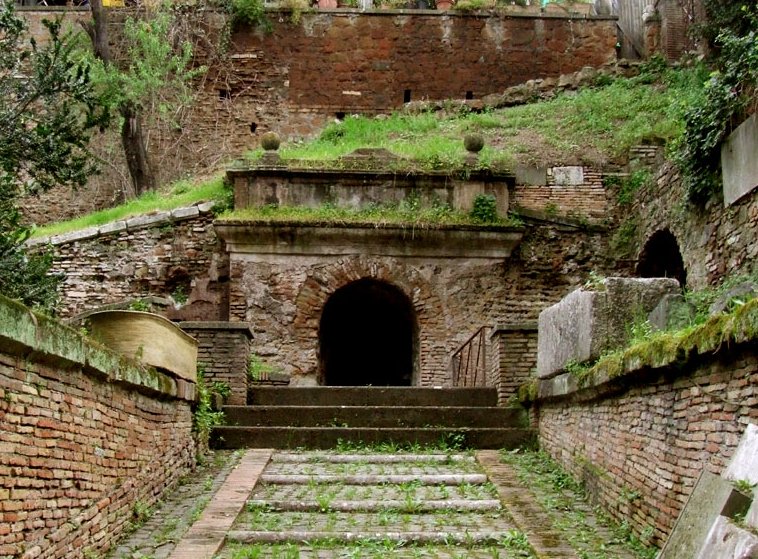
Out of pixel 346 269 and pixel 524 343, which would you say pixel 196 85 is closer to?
pixel 346 269

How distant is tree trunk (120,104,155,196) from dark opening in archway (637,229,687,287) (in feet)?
37.1

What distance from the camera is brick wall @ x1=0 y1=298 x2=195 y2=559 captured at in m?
4.63

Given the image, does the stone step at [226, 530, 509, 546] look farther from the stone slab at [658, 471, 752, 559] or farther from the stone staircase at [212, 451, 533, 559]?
the stone slab at [658, 471, 752, 559]

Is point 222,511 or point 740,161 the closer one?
point 222,511

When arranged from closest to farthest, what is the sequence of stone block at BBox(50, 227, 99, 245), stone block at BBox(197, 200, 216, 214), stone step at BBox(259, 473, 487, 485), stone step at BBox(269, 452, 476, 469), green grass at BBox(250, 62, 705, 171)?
1. stone step at BBox(259, 473, 487, 485)
2. stone step at BBox(269, 452, 476, 469)
3. stone block at BBox(50, 227, 99, 245)
4. stone block at BBox(197, 200, 216, 214)
5. green grass at BBox(250, 62, 705, 171)

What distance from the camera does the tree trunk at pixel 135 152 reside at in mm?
20203

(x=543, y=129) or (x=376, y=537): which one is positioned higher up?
(x=543, y=129)

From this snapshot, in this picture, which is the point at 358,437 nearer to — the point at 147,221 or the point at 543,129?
the point at 147,221

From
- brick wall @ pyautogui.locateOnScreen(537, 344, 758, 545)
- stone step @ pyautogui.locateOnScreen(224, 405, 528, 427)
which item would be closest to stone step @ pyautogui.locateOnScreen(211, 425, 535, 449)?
stone step @ pyautogui.locateOnScreen(224, 405, 528, 427)

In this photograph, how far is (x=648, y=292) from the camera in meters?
7.49

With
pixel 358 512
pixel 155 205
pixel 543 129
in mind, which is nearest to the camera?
pixel 358 512

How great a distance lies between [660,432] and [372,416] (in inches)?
189

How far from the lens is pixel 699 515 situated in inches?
169

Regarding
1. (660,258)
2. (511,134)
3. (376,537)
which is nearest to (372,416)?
(376,537)
